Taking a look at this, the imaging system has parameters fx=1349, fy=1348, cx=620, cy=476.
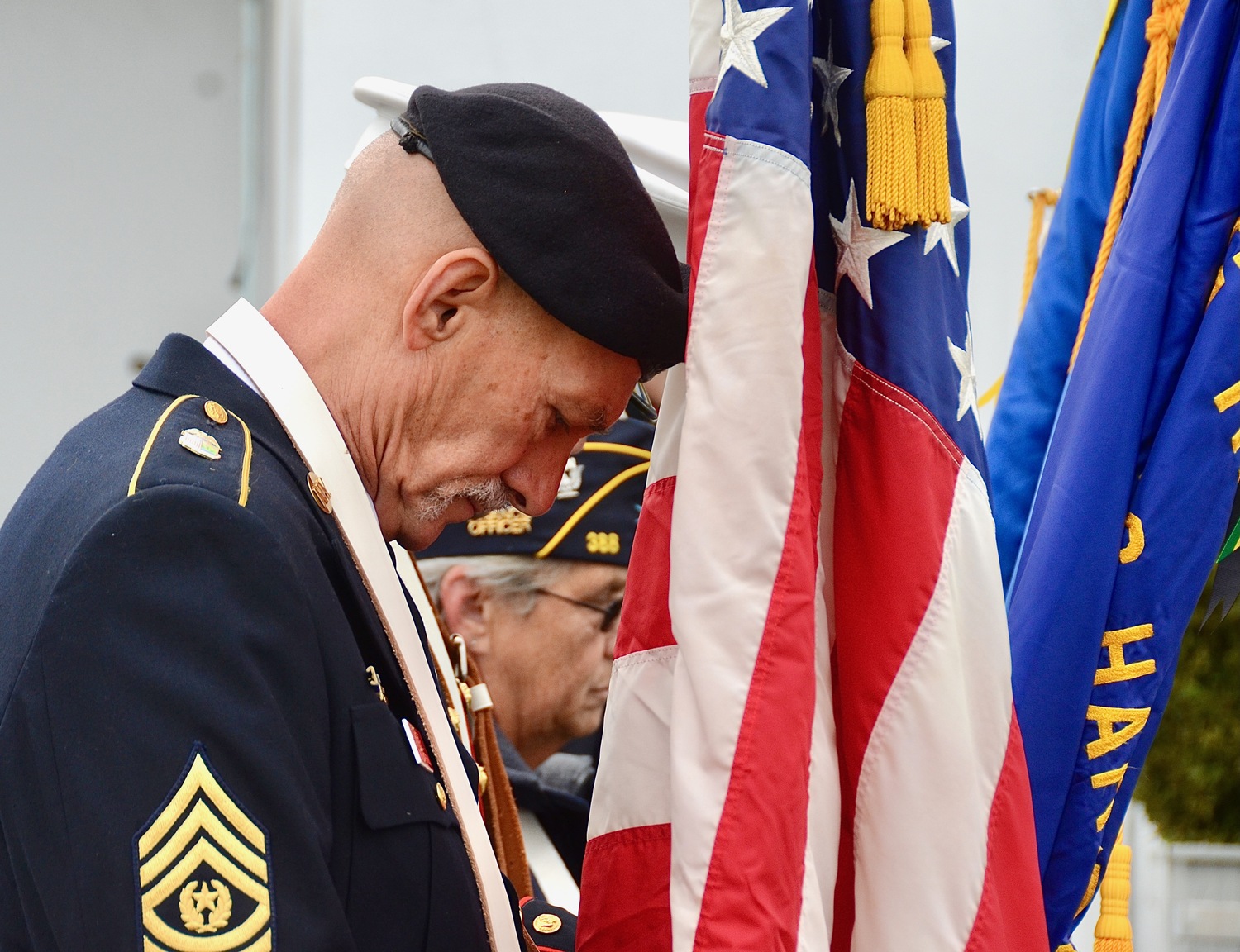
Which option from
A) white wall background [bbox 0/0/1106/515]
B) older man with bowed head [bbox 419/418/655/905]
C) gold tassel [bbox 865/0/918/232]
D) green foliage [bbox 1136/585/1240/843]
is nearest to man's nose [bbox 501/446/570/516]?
gold tassel [bbox 865/0/918/232]

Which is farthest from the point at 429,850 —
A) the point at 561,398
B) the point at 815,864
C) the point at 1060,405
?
the point at 1060,405

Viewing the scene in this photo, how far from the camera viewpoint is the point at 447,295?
4.95ft

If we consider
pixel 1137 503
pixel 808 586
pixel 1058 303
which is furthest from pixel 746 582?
pixel 1058 303

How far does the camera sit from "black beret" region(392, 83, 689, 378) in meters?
1.48

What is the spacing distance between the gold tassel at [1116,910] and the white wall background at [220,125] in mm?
2143

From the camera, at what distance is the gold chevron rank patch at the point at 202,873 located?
42.3 inches

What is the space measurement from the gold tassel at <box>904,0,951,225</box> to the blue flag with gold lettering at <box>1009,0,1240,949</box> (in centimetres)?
52

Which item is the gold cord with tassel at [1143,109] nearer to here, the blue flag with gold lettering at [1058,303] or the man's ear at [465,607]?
the blue flag with gold lettering at [1058,303]

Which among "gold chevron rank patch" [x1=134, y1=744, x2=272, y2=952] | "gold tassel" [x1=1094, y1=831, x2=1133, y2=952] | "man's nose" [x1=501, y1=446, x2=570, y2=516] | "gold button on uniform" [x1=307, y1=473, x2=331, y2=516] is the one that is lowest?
"gold tassel" [x1=1094, y1=831, x2=1133, y2=952]

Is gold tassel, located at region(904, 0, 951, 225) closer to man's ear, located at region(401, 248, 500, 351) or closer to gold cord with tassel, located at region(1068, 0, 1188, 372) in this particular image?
man's ear, located at region(401, 248, 500, 351)

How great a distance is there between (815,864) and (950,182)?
762mm

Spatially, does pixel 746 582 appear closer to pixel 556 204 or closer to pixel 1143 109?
pixel 556 204

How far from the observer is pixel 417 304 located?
1.49 m

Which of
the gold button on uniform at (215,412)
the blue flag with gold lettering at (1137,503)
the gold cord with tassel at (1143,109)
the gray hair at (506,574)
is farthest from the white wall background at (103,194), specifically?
the blue flag with gold lettering at (1137,503)
